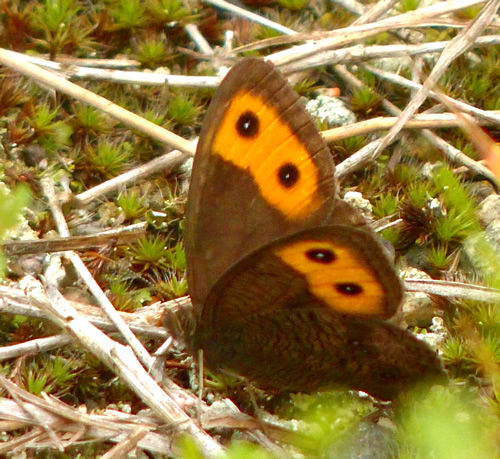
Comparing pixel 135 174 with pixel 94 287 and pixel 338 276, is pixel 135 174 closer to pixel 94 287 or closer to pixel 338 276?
pixel 94 287

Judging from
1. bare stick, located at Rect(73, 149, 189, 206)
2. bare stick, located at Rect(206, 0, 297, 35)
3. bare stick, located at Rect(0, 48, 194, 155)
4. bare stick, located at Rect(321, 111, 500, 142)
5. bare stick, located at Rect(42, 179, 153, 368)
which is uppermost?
bare stick, located at Rect(206, 0, 297, 35)

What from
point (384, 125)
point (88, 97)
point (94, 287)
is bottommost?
point (94, 287)

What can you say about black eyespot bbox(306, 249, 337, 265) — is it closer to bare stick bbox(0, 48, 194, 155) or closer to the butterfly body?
the butterfly body

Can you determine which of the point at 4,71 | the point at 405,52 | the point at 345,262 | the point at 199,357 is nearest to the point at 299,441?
the point at 199,357

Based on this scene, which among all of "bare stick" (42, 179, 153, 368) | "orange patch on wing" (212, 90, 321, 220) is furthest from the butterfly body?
"bare stick" (42, 179, 153, 368)

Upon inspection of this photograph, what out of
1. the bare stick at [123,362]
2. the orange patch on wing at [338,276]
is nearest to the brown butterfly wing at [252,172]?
the orange patch on wing at [338,276]

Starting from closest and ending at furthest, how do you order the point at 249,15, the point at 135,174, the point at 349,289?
1. the point at 349,289
2. the point at 135,174
3. the point at 249,15

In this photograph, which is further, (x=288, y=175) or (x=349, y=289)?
(x=288, y=175)

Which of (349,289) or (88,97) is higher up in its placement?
(88,97)

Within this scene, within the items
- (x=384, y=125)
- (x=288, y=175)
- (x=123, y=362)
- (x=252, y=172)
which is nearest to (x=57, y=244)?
(x=123, y=362)
